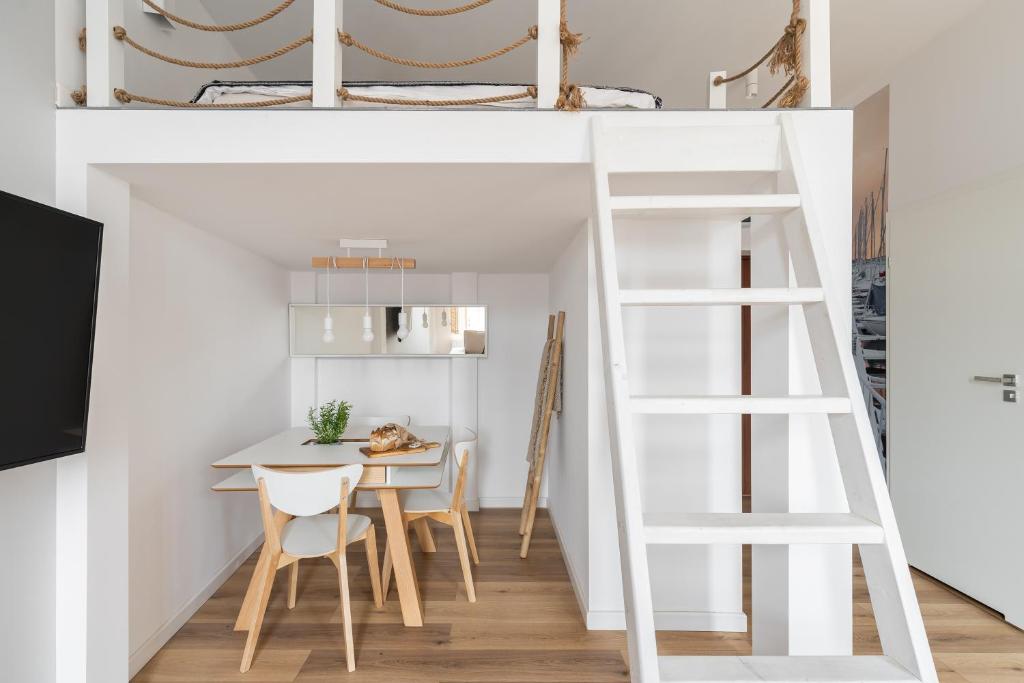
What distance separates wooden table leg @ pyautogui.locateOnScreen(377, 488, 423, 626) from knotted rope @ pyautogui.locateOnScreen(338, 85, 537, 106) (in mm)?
1882

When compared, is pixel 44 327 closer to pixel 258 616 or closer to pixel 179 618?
pixel 258 616

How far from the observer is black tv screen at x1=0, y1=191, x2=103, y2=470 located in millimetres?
1267

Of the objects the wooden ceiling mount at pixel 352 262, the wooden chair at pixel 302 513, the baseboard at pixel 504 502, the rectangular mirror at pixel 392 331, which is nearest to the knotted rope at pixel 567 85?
the wooden chair at pixel 302 513

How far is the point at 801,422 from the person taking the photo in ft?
5.41

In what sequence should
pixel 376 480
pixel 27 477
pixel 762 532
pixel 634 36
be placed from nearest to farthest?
pixel 762 532, pixel 27 477, pixel 376 480, pixel 634 36

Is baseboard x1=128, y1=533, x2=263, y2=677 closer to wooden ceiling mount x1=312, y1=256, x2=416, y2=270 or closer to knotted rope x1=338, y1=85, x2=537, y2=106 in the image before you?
wooden ceiling mount x1=312, y1=256, x2=416, y2=270

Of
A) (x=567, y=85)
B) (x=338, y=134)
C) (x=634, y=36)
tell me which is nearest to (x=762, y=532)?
(x=567, y=85)

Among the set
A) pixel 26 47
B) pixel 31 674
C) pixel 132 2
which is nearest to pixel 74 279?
pixel 26 47

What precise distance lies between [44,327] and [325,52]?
3.68 feet

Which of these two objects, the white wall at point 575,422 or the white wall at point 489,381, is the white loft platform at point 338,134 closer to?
the white wall at point 575,422

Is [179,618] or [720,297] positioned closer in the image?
[720,297]

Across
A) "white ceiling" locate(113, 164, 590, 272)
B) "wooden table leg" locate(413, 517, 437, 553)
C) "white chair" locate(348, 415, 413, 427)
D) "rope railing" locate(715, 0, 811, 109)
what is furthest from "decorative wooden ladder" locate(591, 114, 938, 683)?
"white chair" locate(348, 415, 413, 427)

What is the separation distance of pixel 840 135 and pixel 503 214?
4.29 feet

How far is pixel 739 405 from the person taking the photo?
4.03 ft
